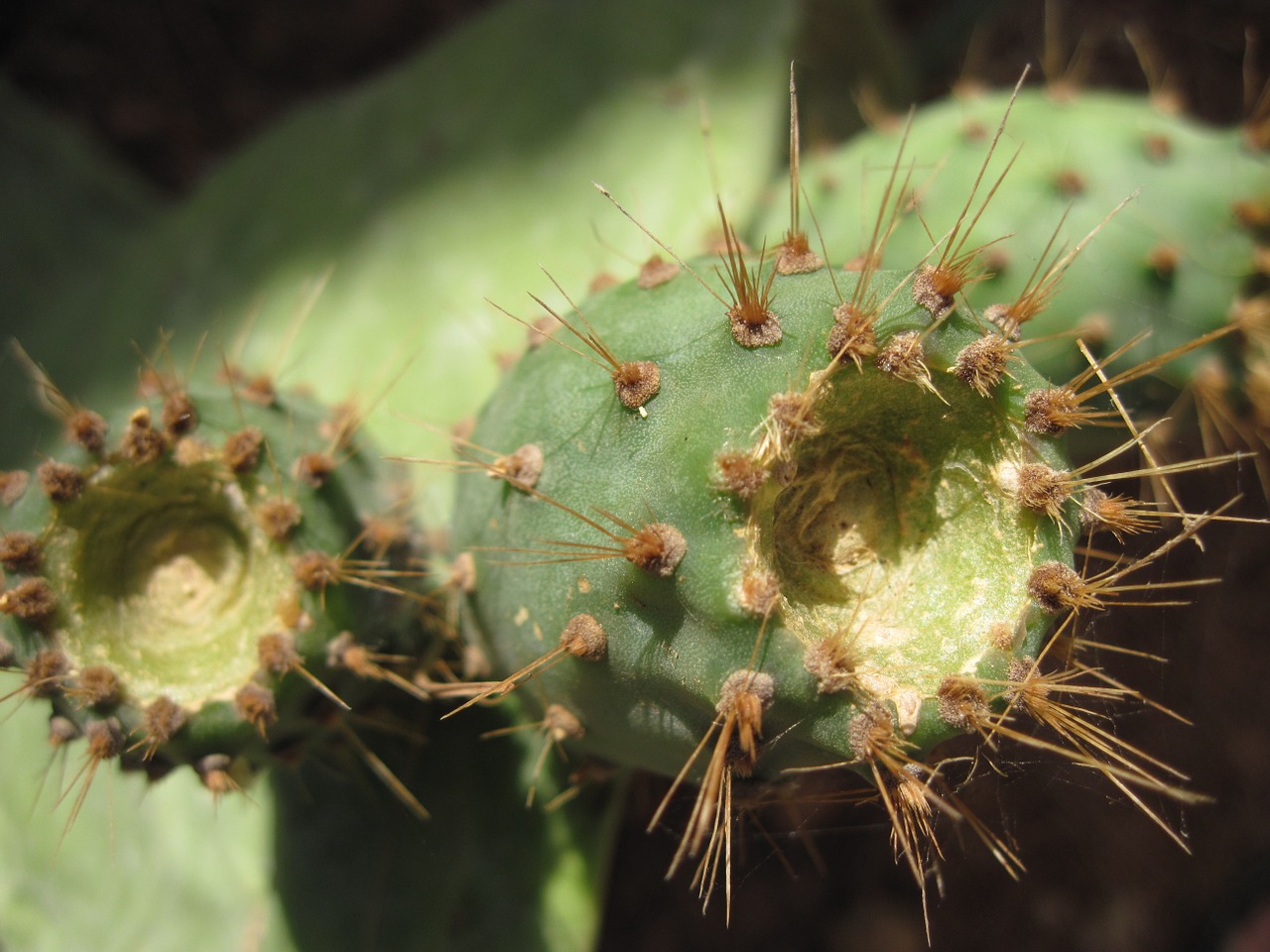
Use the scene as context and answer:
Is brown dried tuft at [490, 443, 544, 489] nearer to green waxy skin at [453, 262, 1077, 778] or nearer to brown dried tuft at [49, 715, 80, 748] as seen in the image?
green waxy skin at [453, 262, 1077, 778]

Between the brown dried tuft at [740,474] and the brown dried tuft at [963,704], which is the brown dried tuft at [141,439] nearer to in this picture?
the brown dried tuft at [740,474]

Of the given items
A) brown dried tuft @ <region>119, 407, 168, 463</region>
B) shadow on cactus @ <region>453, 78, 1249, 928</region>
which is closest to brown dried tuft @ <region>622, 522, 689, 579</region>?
shadow on cactus @ <region>453, 78, 1249, 928</region>

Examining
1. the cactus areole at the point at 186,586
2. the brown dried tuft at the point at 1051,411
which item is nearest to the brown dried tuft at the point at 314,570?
the cactus areole at the point at 186,586

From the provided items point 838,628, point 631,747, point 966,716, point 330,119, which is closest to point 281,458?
point 631,747

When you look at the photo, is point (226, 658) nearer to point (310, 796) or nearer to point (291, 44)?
point (310, 796)

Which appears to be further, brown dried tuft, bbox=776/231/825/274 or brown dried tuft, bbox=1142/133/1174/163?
brown dried tuft, bbox=1142/133/1174/163

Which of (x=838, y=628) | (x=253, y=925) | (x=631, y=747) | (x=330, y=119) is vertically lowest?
(x=253, y=925)

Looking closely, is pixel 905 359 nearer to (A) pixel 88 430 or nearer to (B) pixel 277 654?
(B) pixel 277 654
